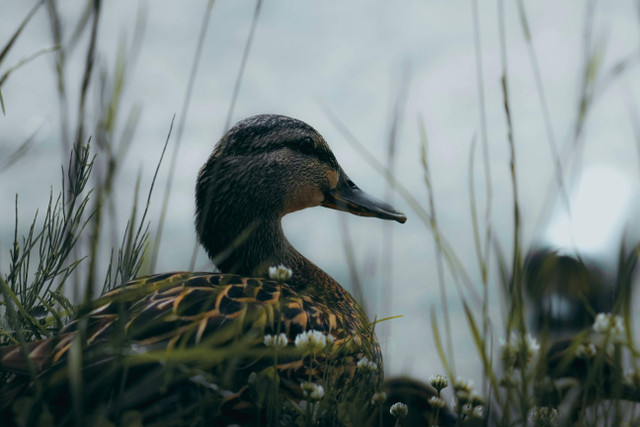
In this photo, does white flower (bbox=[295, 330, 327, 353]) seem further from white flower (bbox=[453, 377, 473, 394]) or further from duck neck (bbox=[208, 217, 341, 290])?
duck neck (bbox=[208, 217, 341, 290])

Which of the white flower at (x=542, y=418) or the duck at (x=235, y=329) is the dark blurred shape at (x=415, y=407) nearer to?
the duck at (x=235, y=329)

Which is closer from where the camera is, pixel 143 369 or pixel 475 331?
pixel 475 331

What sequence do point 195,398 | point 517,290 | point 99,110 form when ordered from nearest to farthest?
point 517,290, point 99,110, point 195,398

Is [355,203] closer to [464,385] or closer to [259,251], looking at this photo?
[259,251]

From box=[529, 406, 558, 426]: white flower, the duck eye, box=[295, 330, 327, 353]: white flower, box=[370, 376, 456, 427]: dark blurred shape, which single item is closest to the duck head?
the duck eye

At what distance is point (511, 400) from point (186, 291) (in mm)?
1090

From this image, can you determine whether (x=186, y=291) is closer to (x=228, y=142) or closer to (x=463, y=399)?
(x=463, y=399)

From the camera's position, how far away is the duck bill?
3078 millimetres

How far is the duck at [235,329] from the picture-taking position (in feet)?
3.29

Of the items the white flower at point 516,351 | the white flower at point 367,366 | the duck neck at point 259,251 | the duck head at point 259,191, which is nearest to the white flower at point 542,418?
the white flower at point 516,351

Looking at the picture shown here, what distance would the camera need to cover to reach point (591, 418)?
1.17 meters

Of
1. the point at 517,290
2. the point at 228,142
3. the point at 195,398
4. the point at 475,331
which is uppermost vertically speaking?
the point at 228,142

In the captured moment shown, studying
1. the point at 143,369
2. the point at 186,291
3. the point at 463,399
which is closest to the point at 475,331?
the point at 463,399

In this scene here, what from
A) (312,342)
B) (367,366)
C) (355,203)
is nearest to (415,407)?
(355,203)
